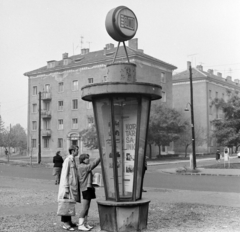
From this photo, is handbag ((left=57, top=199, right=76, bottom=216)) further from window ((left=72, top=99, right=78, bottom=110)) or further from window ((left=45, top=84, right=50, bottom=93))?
window ((left=45, top=84, right=50, bottom=93))

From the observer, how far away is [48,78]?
5938 cm

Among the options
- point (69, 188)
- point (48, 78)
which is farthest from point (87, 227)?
point (48, 78)

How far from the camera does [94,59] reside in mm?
54281

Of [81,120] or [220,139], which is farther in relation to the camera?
[81,120]

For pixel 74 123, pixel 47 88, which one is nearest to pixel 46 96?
pixel 47 88

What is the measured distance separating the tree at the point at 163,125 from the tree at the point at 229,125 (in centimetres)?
1329

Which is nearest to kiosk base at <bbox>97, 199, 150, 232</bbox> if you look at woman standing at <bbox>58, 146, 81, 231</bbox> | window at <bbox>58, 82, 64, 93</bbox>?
woman standing at <bbox>58, 146, 81, 231</bbox>

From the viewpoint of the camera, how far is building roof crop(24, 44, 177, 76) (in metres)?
51.7

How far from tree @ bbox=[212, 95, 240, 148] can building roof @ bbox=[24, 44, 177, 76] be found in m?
19.9

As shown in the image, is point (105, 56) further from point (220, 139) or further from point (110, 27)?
point (110, 27)

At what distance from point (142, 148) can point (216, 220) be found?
2.35 meters

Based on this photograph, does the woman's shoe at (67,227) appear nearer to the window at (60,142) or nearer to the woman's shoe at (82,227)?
the woman's shoe at (82,227)

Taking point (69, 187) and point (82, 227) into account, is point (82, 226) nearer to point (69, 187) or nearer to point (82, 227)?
point (82, 227)

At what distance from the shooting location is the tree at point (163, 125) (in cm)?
4631
